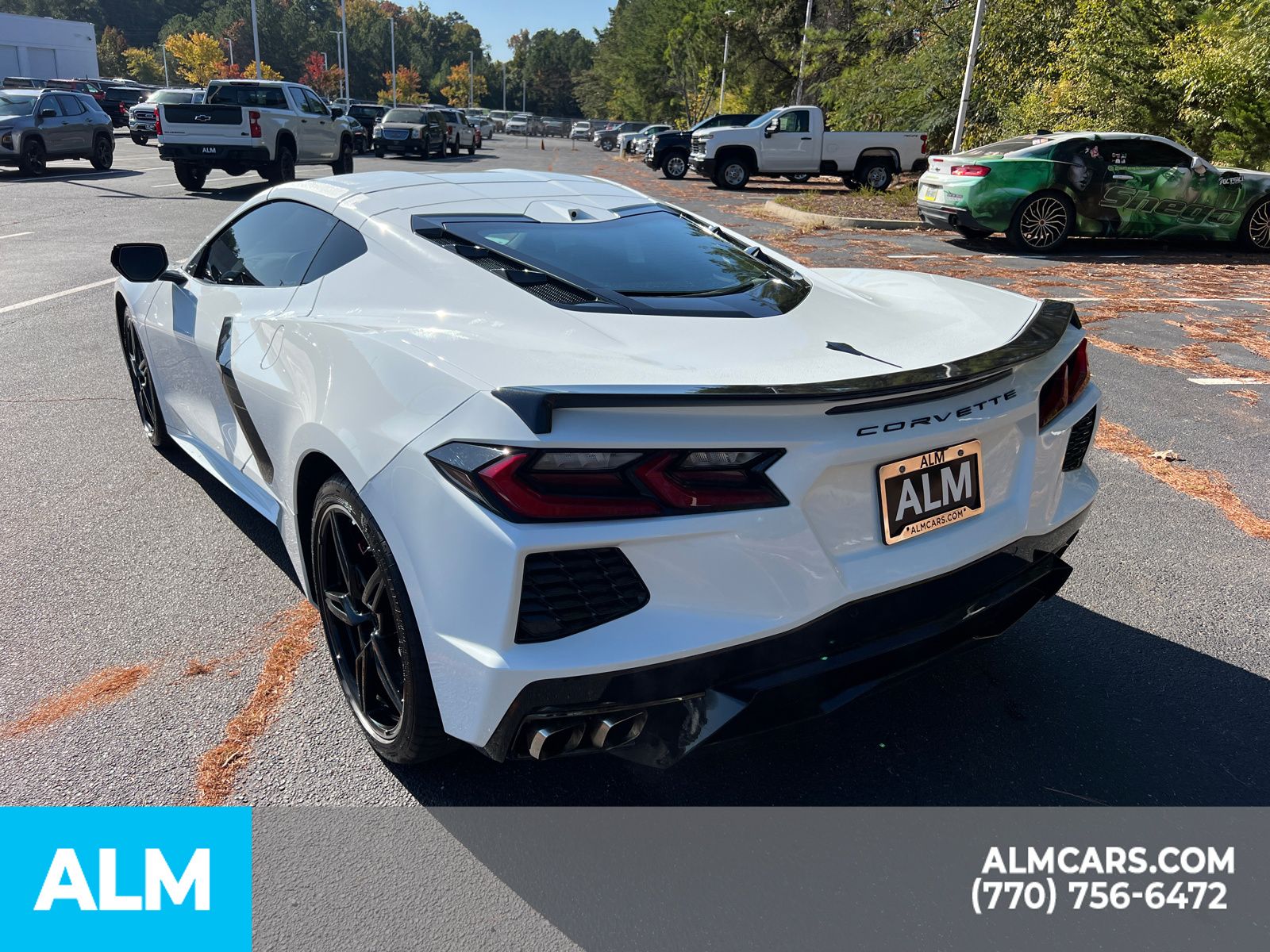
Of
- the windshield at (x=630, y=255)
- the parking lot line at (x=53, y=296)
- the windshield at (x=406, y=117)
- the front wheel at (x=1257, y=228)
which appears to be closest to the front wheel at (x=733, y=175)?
the front wheel at (x=1257, y=228)

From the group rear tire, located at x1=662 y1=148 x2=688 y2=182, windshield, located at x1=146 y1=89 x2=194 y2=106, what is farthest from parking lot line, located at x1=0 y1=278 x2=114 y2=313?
windshield, located at x1=146 y1=89 x2=194 y2=106

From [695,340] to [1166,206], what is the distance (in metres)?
12.8

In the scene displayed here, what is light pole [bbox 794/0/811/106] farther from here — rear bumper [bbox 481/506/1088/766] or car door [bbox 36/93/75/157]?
rear bumper [bbox 481/506/1088/766]

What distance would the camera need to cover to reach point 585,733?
2.01 m

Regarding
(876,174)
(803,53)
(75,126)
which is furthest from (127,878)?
(803,53)

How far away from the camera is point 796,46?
4197 centimetres

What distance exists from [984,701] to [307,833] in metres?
1.95

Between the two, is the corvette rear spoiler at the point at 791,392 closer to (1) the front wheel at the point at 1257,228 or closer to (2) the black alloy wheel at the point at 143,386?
(2) the black alloy wheel at the point at 143,386

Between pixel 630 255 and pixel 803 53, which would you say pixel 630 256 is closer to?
pixel 630 255

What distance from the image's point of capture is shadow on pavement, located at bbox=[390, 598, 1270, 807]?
2494 mm

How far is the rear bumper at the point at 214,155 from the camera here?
18.0m

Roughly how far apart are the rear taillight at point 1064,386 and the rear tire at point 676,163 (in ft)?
86.9

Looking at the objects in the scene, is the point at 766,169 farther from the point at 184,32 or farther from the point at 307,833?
the point at 184,32

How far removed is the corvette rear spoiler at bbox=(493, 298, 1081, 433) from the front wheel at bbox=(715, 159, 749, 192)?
897 inches
